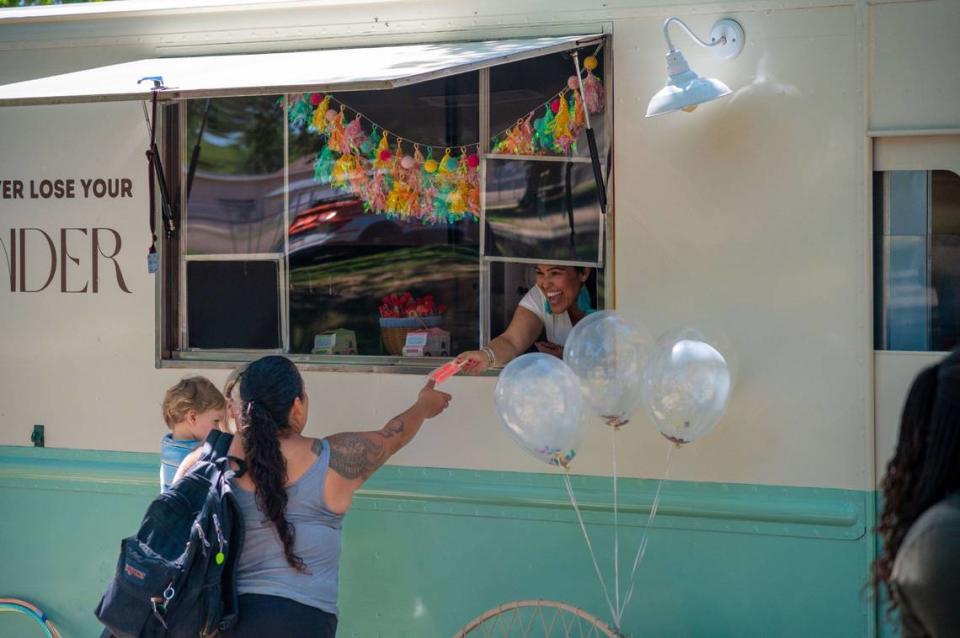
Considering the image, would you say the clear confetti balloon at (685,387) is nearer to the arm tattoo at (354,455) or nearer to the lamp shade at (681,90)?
the lamp shade at (681,90)

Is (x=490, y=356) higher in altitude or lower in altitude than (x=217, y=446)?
higher

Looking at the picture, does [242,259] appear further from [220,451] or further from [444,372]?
[220,451]

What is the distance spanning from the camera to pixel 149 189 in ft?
15.5

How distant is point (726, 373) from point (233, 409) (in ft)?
5.07

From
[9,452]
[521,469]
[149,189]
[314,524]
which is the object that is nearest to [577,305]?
[521,469]

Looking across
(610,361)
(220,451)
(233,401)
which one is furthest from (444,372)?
(220,451)

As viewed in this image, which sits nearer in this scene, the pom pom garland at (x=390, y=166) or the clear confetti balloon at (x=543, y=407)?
the clear confetti balloon at (x=543, y=407)

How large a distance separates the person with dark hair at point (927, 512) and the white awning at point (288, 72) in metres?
1.84

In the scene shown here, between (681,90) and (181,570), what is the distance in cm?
216

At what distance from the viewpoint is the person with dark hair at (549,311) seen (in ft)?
14.5

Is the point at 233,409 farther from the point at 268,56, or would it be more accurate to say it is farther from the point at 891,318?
the point at 891,318

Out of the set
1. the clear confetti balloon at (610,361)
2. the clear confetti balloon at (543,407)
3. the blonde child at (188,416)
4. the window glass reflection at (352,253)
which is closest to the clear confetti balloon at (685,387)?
the clear confetti balloon at (610,361)

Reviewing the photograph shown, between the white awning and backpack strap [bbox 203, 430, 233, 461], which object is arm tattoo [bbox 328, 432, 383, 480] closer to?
backpack strap [bbox 203, 430, 233, 461]

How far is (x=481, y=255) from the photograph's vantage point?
14.7 ft
